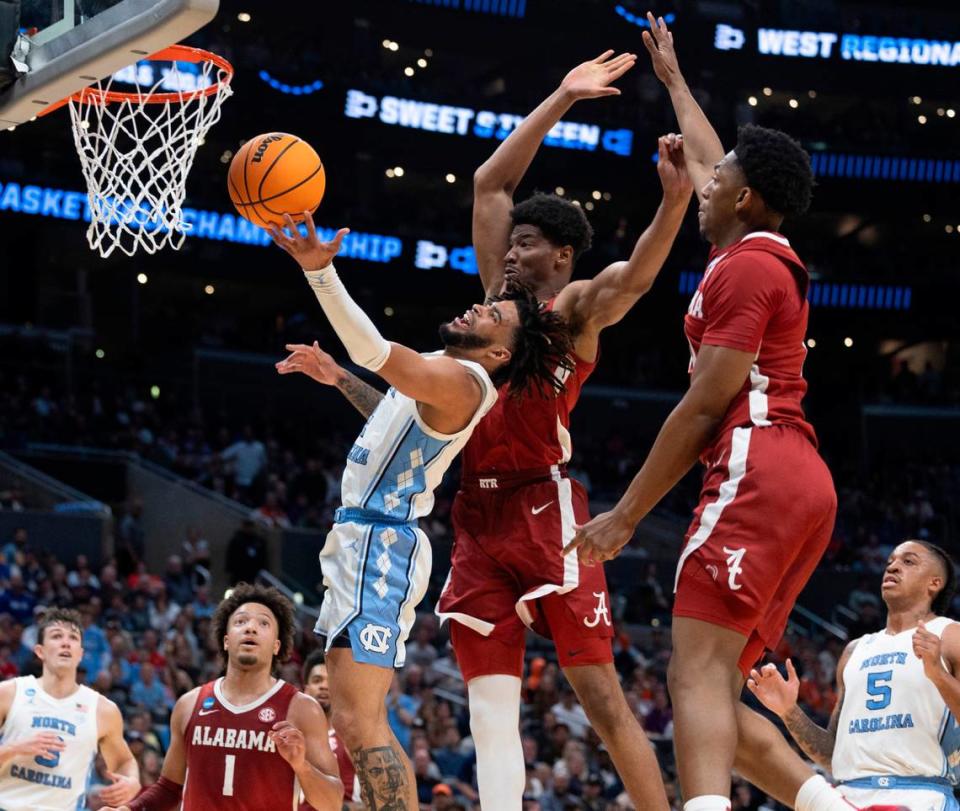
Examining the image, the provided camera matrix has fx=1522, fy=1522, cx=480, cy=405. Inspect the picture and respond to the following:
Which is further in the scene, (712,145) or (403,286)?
(403,286)

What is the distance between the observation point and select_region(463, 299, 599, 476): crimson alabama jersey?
19.9 ft

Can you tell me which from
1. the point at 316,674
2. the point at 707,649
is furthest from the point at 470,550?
the point at 316,674

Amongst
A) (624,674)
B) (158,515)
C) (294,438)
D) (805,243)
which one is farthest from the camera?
(805,243)

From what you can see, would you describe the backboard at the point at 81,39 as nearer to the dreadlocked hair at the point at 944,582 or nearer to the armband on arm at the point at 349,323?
the armband on arm at the point at 349,323

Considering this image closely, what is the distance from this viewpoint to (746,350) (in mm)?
4699

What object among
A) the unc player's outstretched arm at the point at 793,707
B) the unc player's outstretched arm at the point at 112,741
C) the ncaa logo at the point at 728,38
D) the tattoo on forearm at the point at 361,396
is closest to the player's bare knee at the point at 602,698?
the unc player's outstretched arm at the point at 793,707

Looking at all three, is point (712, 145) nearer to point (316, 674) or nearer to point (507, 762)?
point (507, 762)

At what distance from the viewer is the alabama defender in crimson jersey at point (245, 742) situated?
657cm

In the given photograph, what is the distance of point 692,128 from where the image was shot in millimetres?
5727

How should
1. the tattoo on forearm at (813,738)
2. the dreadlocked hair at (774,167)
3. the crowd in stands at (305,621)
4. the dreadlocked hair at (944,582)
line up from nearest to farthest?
the dreadlocked hair at (774,167) → the tattoo on forearm at (813,738) → the dreadlocked hair at (944,582) → the crowd in stands at (305,621)

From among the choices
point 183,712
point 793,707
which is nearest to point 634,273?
point 793,707

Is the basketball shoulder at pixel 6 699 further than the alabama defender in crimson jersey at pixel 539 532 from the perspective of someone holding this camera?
Yes

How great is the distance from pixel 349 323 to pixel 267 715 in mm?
2346

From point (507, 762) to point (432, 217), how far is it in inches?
994
